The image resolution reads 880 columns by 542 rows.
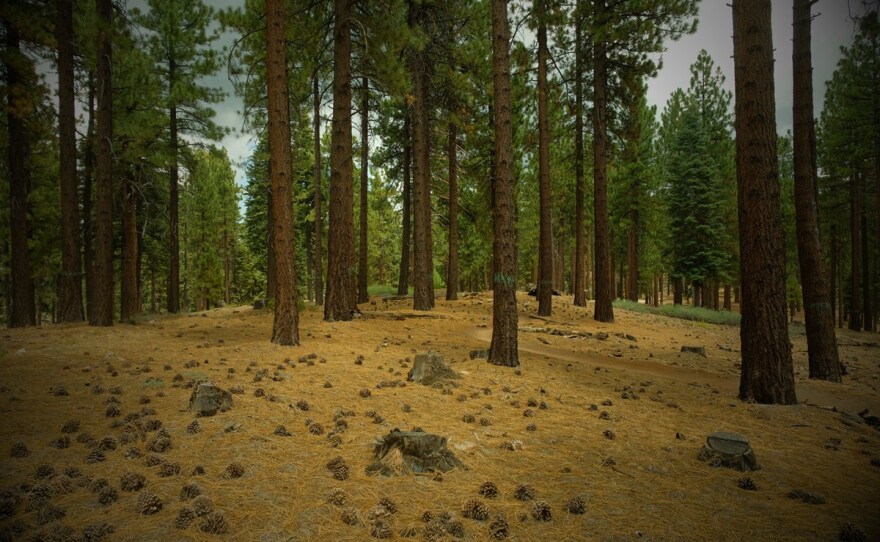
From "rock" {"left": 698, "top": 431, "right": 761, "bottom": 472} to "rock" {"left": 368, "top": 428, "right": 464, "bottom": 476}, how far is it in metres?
2.50

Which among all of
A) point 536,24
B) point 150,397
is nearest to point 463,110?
point 536,24

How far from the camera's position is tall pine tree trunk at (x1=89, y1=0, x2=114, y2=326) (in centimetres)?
1157

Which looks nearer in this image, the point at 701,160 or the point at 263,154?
the point at 263,154

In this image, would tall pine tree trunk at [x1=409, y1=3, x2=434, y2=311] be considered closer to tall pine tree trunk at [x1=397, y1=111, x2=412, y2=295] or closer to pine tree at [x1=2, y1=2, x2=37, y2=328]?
tall pine tree trunk at [x1=397, y1=111, x2=412, y2=295]

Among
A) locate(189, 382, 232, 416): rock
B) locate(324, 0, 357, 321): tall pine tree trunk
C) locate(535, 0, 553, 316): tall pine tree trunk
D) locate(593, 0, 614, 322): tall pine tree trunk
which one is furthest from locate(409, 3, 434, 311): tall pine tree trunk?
locate(189, 382, 232, 416): rock

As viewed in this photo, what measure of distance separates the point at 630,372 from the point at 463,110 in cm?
1434

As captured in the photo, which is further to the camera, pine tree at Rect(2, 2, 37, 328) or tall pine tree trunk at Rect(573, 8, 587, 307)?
tall pine tree trunk at Rect(573, 8, 587, 307)

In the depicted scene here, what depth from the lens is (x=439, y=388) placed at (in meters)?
6.33

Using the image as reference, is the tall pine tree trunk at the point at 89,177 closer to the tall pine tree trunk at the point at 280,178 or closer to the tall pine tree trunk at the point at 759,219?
the tall pine tree trunk at the point at 280,178

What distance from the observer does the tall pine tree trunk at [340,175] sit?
12.0 metres

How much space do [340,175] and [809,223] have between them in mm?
11661

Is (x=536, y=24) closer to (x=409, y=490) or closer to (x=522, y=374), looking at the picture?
(x=522, y=374)

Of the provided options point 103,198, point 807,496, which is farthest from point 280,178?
point 807,496

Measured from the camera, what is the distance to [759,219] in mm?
6281
